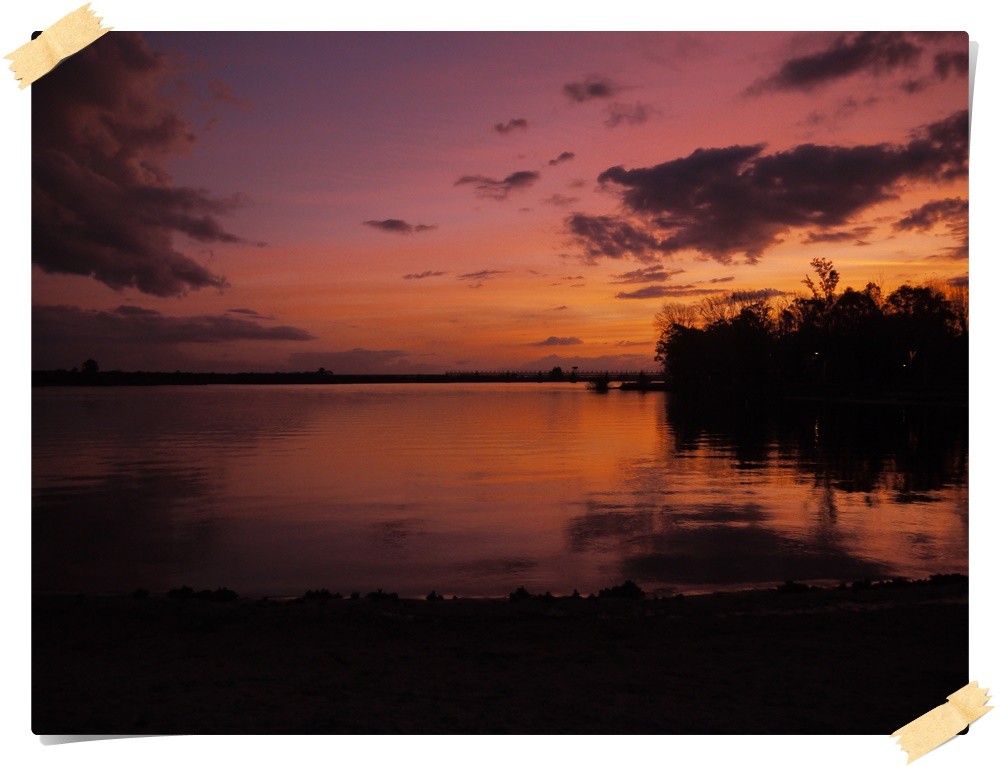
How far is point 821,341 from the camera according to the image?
7444 cm

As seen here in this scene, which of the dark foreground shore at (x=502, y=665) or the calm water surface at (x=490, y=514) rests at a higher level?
the dark foreground shore at (x=502, y=665)

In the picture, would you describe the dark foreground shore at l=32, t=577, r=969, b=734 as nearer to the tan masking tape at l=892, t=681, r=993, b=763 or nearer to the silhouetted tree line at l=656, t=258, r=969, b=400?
the tan masking tape at l=892, t=681, r=993, b=763

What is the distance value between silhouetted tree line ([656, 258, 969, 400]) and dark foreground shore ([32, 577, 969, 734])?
91.7 feet

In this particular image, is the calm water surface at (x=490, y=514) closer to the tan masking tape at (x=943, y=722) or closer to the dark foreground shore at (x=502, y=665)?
the dark foreground shore at (x=502, y=665)

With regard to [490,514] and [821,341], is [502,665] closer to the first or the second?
[490,514]

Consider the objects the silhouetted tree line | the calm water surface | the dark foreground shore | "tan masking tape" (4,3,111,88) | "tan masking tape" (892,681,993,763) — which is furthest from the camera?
the silhouetted tree line

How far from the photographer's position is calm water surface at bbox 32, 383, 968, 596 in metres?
10.1

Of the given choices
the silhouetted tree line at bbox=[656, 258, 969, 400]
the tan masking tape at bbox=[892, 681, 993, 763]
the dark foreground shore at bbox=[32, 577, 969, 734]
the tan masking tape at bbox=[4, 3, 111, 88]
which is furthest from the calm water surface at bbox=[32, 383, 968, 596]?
the silhouetted tree line at bbox=[656, 258, 969, 400]

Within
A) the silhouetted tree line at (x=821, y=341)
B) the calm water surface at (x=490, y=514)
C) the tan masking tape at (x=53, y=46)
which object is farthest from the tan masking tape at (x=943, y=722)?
the silhouetted tree line at (x=821, y=341)

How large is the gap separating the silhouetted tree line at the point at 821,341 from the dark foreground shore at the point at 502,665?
91.7 feet

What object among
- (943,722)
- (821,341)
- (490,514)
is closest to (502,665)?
(943,722)

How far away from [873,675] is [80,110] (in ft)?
22.9

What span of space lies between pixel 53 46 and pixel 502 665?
4.99 m

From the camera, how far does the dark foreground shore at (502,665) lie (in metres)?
5.18
